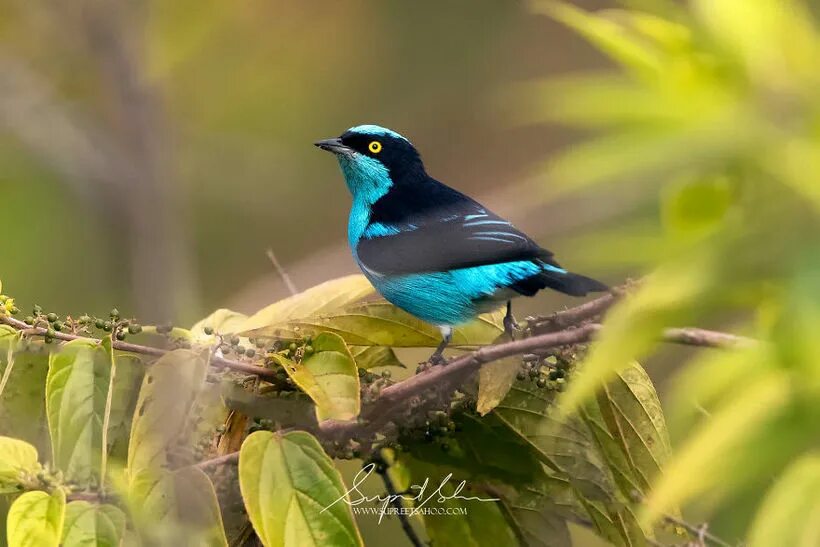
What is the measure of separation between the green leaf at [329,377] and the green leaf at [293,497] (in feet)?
0.31

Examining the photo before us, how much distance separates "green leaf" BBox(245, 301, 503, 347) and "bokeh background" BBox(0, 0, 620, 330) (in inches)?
71.4

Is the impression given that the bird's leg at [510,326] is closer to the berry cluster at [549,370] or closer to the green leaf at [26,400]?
the berry cluster at [549,370]

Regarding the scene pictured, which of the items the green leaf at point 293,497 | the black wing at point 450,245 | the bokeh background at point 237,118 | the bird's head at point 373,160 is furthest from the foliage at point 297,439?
the bokeh background at point 237,118

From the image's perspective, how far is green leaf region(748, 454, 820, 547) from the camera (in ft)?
3.41

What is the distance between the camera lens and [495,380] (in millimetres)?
1970

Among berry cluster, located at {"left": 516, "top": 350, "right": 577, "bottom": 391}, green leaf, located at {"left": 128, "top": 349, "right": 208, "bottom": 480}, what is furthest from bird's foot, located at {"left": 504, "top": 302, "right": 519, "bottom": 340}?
green leaf, located at {"left": 128, "top": 349, "right": 208, "bottom": 480}

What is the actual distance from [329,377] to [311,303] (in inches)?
14.7

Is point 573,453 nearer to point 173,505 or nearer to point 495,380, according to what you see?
point 495,380

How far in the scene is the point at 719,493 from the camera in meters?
1.08

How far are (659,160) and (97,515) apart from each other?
113cm

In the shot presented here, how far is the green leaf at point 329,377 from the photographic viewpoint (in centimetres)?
181

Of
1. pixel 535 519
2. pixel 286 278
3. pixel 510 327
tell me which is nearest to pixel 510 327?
pixel 510 327

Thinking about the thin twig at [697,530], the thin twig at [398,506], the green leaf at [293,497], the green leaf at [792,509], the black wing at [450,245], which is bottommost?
the thin twig at [697,530]

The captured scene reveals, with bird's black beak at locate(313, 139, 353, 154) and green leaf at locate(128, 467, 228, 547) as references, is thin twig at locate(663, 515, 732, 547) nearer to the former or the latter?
green leaf at locate(128, 467, 228, 547)
